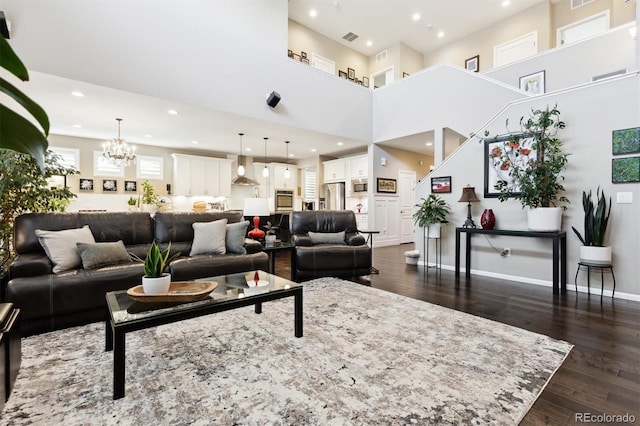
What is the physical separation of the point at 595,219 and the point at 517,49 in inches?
230

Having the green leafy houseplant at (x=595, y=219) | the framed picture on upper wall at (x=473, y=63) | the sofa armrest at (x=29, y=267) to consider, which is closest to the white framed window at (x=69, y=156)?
the sofa armrest at (x=29, y=267)

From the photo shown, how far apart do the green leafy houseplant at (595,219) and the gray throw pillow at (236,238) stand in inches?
161

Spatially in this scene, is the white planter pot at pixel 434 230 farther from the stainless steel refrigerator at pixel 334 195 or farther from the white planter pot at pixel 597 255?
the stainless steel refrigerator at pixel 334 195

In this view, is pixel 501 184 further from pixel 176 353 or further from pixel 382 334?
pixel 176 353

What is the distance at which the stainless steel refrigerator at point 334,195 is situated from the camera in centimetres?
872

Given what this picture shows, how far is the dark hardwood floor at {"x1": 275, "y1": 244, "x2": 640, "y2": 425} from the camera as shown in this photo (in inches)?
64.8

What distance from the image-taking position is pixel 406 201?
8.32 metres

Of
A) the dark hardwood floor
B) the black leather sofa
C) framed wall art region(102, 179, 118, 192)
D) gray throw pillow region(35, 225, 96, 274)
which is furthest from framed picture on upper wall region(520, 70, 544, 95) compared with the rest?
framed wall art region(102, 179, 118, 192)

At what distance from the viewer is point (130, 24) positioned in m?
4.20

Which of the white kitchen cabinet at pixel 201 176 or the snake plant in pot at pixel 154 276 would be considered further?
the white kitchen cabinet at pixel 201 176

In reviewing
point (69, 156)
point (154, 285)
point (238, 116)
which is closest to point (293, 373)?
point (154, 285)

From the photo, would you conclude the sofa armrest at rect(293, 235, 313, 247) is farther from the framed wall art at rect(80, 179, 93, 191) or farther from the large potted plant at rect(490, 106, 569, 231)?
the framed wall art at rect(80, 179, 93, 191)

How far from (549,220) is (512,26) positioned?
244 inches

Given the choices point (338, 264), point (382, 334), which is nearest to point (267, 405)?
point (382, 334)
